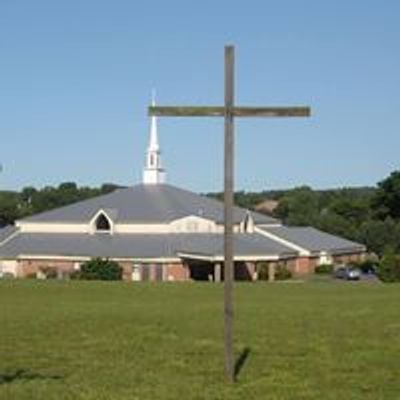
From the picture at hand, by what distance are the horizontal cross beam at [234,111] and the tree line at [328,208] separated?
7062 cm

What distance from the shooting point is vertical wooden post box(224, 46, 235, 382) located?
11.4 meters

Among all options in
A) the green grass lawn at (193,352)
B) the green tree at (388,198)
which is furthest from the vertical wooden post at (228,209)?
the green tree at (388,198)

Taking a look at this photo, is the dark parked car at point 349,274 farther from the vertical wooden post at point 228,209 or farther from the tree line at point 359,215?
the vertical wooden post at point 228,209

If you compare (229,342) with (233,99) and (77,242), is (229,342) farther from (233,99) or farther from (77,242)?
(77,242)

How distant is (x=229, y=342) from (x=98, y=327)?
22.9 ft

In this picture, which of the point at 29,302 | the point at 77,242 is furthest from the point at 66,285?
Answer: the point at 77,242

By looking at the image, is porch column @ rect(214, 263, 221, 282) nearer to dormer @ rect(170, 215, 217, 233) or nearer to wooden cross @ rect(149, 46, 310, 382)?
dormer @ rect(170, 215, 217, 233)

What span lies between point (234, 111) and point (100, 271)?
4948 cm

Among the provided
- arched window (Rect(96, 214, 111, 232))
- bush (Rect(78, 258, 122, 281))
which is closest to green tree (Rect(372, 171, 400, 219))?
arched window (Rect(96, 214, 111, 232))

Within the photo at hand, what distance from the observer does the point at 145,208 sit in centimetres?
7525

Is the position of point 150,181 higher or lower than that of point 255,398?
higher

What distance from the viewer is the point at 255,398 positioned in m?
10.2

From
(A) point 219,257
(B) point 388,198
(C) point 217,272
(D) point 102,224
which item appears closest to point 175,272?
(C) point 217,272

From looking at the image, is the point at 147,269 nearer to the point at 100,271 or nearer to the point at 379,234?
the point at 100,271
